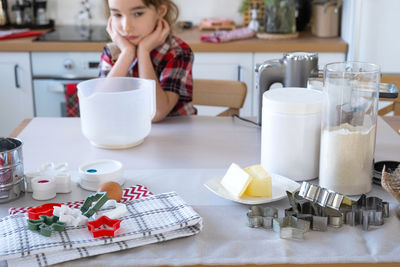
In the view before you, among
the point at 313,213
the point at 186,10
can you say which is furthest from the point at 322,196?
the point at 186,10

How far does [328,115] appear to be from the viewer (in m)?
1.05

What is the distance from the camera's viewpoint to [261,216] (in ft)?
3.10

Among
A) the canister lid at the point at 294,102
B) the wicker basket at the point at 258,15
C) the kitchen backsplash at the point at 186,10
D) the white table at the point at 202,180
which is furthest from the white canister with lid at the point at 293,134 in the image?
the kitchen backsplash at the point at 186,10

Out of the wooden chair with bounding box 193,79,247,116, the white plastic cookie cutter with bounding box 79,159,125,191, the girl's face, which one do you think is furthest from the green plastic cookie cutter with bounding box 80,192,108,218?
the wooden chair with bounding box 193,79,247,116

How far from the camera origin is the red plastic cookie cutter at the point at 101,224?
34.1 inches

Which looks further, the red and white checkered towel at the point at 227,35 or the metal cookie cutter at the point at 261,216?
the red and white checkered towel at the point at 227,35

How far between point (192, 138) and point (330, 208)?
554 mm

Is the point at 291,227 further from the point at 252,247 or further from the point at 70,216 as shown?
the point at 70,216

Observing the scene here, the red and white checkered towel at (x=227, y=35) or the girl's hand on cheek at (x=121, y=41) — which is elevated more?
the girl's hand on cheek at (x=121, y=41)

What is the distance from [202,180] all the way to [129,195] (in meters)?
0.17

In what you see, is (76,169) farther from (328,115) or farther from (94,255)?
(328,115)

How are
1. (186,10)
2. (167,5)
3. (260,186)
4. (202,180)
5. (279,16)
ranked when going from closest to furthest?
(260,186) → (202,180) → (167,5) → (279,16) → (186,10)

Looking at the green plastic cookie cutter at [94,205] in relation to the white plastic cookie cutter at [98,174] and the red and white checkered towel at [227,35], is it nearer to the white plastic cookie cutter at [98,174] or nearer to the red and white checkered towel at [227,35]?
the white plastic cookie cutter at [98,174]

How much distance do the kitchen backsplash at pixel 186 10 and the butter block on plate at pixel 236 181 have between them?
2.25 meters
